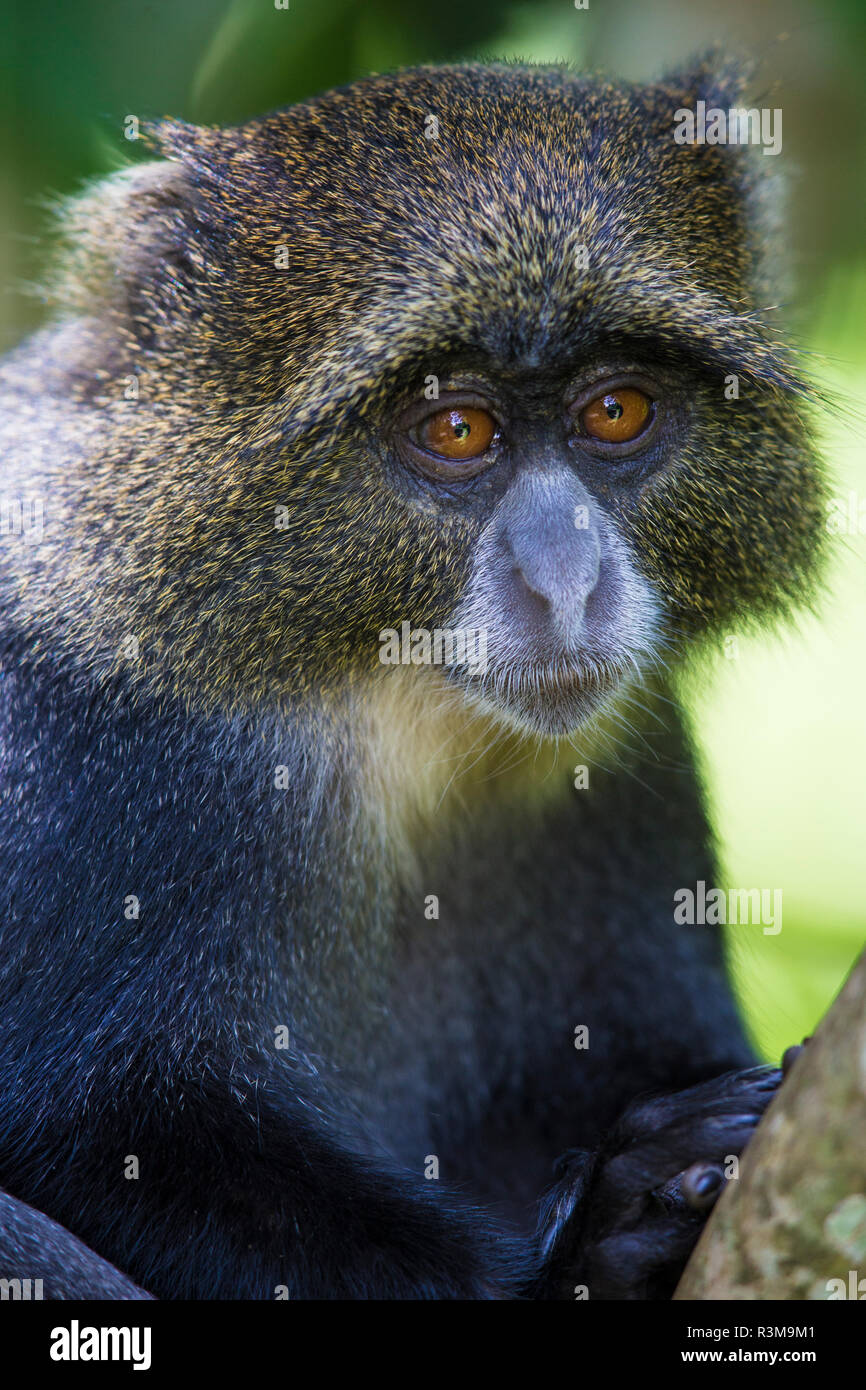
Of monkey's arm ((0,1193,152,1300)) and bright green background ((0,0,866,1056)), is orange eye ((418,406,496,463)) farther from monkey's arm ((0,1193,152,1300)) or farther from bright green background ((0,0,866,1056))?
monkey's arm ((0,1193,152,1300))

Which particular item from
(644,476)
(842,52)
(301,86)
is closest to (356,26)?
(301,86)

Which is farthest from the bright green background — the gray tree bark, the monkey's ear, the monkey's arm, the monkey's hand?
the monkey's arm

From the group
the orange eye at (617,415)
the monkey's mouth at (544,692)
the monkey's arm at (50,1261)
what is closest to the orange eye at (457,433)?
the orange eye at (617,415)

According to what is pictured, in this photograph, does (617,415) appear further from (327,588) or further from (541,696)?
(327,588)

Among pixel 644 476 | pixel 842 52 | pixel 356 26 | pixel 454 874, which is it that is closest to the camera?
pixel 644 476

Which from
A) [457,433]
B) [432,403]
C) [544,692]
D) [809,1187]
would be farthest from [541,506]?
[809,1187]

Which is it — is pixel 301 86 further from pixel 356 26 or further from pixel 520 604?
pixel 520 604

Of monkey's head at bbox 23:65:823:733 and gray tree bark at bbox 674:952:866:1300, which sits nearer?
gray tree bark at bbox 674:952:866:1300
